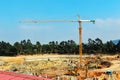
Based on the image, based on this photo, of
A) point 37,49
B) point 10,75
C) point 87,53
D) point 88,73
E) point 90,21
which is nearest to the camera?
point 10,75

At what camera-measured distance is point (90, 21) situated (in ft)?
255

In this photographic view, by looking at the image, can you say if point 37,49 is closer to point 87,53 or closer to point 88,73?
point 87,53

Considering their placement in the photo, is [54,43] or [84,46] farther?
[54,43]

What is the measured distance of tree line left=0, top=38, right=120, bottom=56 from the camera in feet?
320

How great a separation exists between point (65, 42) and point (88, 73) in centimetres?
6008

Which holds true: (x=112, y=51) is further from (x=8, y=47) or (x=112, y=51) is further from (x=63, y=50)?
(x=8, y=47)

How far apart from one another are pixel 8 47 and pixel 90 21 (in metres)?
37.3

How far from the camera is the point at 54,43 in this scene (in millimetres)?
110312

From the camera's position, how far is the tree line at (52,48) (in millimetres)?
97631

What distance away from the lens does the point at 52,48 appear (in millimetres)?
106125

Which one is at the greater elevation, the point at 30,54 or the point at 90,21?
the point at 90,21

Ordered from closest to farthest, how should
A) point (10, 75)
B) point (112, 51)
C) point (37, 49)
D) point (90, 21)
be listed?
point (10, 75) < point (90, 21) < point (112, 51) < point (37, 49)

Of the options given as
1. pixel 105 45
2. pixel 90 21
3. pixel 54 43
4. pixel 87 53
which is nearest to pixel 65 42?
pixel 54 43

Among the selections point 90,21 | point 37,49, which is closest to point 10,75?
point 90,21
